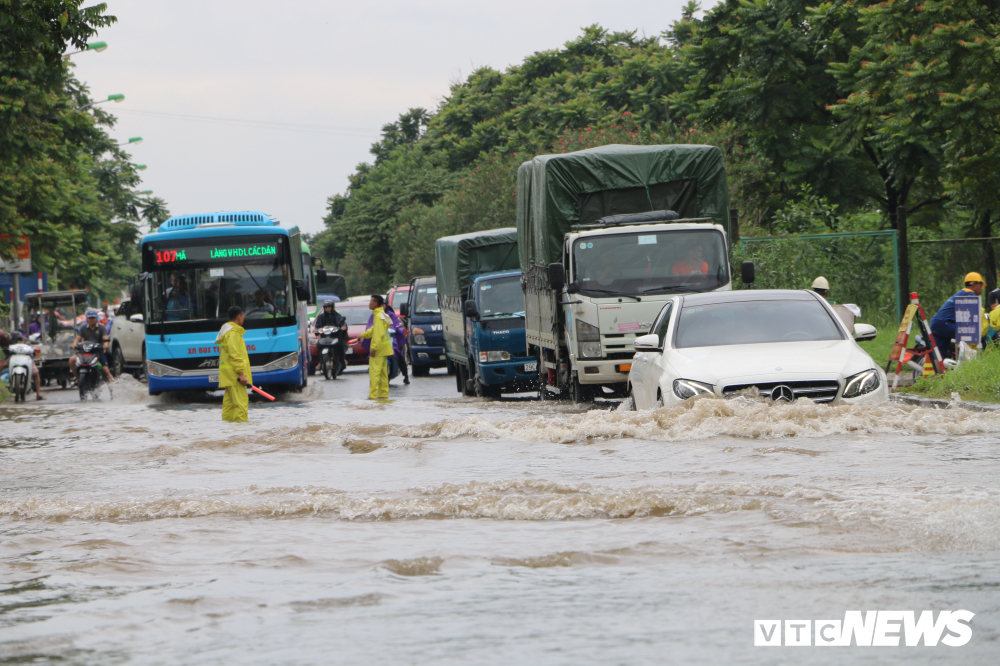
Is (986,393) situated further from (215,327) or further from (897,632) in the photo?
(215,327)

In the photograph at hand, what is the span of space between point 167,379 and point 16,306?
1970 cm

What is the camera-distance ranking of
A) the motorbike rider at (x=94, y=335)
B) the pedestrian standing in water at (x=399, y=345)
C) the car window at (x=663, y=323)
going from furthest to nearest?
1. the pedestrian standing in water at (x=399, y=345)
2. the motorbike rider at (x=94, y=335)
3. the car window at (x=663, y=323)

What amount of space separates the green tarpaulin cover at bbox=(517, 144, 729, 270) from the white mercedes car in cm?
508

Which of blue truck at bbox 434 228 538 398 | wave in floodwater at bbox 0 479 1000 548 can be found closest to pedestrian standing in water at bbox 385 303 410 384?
blue truck at bbox 434 228 538 398

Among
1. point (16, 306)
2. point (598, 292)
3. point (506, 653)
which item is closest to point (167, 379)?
point (598, 292)

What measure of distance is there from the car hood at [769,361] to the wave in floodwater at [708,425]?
0.78ft

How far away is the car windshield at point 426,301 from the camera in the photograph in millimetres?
29062

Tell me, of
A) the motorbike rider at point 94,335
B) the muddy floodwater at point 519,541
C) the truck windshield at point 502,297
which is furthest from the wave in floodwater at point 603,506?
the motorbike rider at point 94,335

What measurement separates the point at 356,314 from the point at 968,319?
19.1 m

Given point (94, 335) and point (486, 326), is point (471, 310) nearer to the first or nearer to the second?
point (486, 326)

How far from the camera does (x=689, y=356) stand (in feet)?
36.7

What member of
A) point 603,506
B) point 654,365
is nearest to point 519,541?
point 603,506

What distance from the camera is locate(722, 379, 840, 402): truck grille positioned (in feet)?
34.1

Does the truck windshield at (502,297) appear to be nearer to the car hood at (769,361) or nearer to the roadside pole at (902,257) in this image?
the roadside pole at (902,257)
